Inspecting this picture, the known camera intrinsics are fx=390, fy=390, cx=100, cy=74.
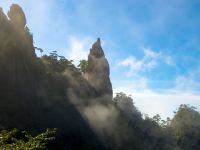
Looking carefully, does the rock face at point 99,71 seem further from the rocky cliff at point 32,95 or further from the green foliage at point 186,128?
the green foliage at point 186,128

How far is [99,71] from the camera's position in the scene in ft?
314

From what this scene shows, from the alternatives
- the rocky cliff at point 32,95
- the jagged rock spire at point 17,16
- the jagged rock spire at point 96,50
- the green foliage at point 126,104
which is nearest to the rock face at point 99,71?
the jagged rock spire at point 96,50

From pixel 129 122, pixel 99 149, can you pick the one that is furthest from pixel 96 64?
pixel 99 149

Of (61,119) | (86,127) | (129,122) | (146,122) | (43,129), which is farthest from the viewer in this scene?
(146,122)

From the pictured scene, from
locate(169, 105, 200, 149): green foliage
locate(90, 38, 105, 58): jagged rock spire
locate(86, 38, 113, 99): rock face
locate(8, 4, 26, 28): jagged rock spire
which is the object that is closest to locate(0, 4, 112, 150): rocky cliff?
locate(8, 4, 26, 28): jagged rock spire

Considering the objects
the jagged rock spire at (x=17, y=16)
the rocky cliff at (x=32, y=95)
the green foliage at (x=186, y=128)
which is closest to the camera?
the rocky cliff at (x=32, y=95)

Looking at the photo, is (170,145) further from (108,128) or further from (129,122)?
(108,128)

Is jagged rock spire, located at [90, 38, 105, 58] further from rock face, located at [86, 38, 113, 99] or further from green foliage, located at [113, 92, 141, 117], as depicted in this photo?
green foliage, located at [113, 92, 141, 117]

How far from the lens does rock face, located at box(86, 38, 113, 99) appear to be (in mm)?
92938

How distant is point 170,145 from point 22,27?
52635 millimetres

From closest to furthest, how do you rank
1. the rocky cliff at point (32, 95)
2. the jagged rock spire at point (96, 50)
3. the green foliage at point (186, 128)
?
1. the rocky cliff at point (32, 95)
2. the jagged rock spire at point (96, 50)
3. the green foliage at point (186, 128)

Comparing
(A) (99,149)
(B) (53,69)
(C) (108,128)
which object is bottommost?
(A) (99,149)

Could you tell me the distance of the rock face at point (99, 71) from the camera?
305 feet

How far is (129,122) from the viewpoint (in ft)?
299
